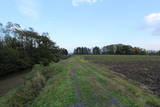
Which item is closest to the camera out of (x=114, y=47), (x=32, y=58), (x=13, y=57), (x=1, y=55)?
(x=1, y=55)

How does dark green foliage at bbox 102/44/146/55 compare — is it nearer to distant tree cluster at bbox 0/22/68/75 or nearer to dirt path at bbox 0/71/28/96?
distant tree cluster at bbox 0/22/68/75

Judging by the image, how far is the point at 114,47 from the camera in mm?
103875

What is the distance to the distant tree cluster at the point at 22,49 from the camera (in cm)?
2203

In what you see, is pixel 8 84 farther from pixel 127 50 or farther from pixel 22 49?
pixel 127 50

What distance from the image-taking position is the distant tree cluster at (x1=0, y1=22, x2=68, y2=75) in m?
22.0

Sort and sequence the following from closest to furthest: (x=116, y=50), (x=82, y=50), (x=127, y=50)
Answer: (x=127, y=50) < (x=116, y=50) < (x=82, y=50)

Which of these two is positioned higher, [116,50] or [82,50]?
[82,50]

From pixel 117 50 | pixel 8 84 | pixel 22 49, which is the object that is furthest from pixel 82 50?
pixel 8 84

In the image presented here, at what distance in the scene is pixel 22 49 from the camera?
3159cm

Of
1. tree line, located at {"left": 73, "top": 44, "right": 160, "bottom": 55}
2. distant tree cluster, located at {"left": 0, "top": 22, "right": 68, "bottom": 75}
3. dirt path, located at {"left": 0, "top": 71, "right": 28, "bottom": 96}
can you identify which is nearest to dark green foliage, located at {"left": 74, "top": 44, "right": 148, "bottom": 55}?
tree line, located at {"left": 73, "top": 44, "right": 160, "bottom": 55}

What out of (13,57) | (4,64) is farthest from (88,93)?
(13,57)

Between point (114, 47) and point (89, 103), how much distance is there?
104 m

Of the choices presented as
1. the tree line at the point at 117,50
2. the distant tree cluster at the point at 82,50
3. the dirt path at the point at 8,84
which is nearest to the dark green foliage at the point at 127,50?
the tree line at the point at 117,50

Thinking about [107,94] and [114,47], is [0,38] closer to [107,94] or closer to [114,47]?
[107,94]
